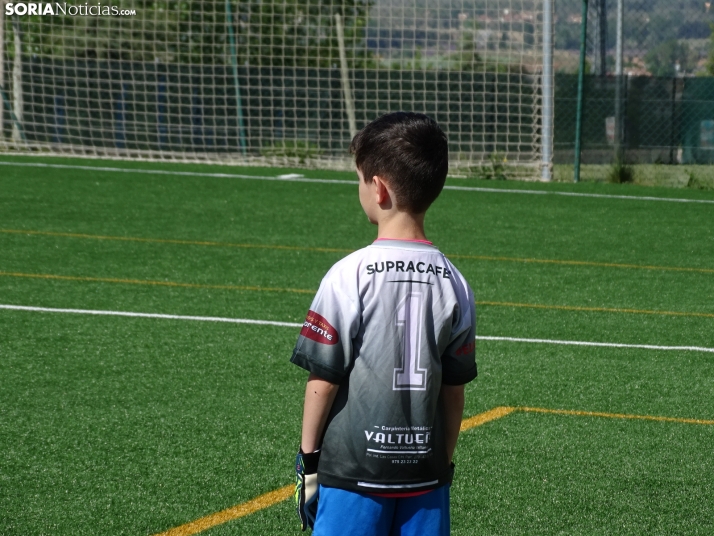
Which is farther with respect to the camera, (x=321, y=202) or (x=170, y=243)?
(x=321, y=202)

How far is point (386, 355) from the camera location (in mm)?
2312

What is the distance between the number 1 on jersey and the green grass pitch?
1.66 metres

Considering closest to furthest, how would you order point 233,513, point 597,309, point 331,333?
point 331,333 → point 233,513 → point 597,309

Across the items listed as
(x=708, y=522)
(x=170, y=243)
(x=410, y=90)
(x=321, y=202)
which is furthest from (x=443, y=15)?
(x=708, y=522)

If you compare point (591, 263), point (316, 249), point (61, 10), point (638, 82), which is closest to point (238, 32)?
point (61, 10)

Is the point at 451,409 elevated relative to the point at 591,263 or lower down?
elevated

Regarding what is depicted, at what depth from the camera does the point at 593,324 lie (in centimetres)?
729

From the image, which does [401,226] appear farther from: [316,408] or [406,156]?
A: [316,408]

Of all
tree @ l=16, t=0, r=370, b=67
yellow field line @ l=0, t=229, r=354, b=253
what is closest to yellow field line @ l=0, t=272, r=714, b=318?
yellow field line @ l=0, t=229, r=354, b=253

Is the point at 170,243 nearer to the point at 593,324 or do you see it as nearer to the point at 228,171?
the point at 593,324

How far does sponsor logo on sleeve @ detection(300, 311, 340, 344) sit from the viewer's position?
2303 mm

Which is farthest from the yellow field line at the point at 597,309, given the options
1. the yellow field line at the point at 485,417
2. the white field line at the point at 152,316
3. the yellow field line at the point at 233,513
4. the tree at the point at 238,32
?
the tree at the point at 238,32

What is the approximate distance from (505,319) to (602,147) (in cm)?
967

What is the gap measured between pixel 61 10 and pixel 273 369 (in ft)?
46.6
